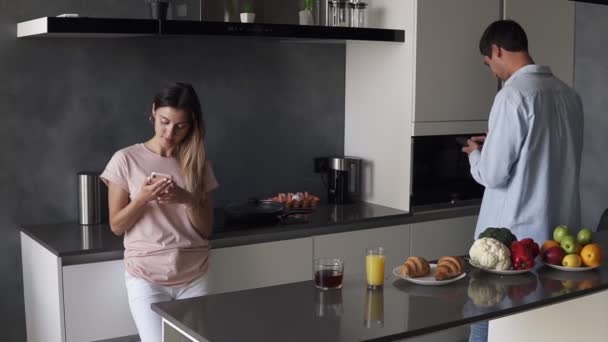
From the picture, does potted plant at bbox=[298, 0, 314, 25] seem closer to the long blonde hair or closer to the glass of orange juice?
the long blonde hair

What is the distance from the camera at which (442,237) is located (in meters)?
4.03

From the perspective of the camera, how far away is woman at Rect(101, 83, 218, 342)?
2.88 metres

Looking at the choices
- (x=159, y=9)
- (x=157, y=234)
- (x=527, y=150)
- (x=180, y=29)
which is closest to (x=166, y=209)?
(x=157, y=234)

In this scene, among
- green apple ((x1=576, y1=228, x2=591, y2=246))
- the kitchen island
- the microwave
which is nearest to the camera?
green apple ((x1=576, y1=228, x2=591, y2=246))

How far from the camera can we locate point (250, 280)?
3.37m

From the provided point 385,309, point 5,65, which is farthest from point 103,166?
point 385,309

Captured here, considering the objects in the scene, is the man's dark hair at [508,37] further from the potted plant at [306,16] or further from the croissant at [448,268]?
the croissant at [448,268]

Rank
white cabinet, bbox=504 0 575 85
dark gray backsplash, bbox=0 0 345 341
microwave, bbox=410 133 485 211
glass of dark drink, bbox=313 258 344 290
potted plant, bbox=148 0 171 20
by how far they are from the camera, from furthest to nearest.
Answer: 1. white cabinet, bbox=504 0 575 85
2. microwave, bbox=410 133 485 211
3. dark gray backsplash, bbox=0 0 345 341
4. potted plant, bbox=148 0 171 20
5. glass of dark drink, bbox=313 258 344 290

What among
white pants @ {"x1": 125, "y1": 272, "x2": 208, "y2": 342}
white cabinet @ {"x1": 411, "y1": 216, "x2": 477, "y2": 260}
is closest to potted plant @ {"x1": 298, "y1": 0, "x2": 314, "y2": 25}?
white cabinet @ {"x1": 411, "y1": 216, "x2": 477, "y2": 260}

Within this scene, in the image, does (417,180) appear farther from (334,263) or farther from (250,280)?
(334,263)

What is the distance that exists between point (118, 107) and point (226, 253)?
0.87m

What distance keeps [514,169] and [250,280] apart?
118 centimetres

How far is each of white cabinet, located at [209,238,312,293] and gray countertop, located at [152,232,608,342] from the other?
106 cm

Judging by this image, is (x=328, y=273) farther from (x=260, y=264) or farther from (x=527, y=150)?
(x=260, y=264)
